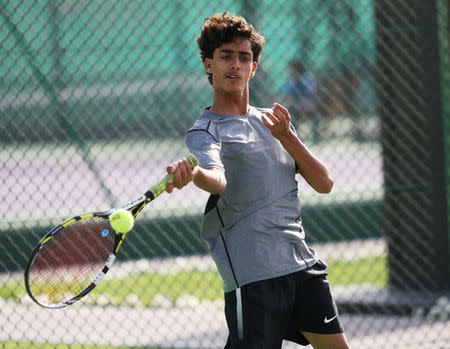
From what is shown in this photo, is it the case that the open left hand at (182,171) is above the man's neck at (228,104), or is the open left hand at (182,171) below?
below

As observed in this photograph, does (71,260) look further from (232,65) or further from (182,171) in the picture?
(232,65)

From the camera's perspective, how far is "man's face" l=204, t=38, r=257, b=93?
9.28 feet

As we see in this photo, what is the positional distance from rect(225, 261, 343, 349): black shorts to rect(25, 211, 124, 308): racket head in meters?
0.54

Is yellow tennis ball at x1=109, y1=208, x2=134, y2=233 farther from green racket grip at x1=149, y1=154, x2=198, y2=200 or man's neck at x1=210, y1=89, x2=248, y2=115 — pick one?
man's neck at x1=210, y1=89, x2=248, y2=115

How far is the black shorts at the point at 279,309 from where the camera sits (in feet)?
8.96

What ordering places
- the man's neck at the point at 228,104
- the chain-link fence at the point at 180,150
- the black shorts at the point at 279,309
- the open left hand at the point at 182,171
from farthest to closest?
the chain-link fence at the point at 180,150
the man's neck at the point at 228,104
the black shorts at the point at 279,309
the open left hand at the point at 182,171

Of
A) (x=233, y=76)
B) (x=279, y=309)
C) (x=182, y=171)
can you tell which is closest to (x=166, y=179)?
(x=182, y=171)

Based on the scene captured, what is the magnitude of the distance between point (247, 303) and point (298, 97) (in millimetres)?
4512

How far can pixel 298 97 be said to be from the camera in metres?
7.04

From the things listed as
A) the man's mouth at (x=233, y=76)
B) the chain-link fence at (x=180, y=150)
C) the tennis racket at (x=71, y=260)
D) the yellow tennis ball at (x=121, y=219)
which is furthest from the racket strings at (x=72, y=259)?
the chain-link fence at (x=180, y=150)

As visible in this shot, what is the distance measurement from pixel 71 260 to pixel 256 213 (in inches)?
30.6

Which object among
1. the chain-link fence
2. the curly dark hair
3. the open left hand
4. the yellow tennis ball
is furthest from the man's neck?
the chain-link fence

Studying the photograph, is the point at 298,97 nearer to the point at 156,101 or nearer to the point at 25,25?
the point at 156,101

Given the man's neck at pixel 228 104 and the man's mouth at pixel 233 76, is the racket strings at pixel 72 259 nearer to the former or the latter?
the man's neck at pixel 228 104
